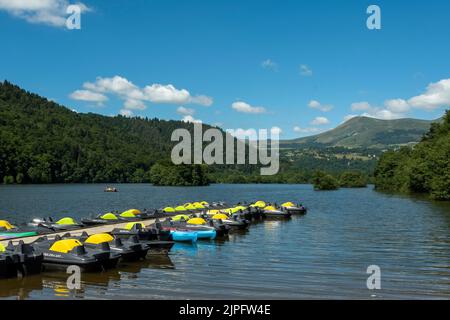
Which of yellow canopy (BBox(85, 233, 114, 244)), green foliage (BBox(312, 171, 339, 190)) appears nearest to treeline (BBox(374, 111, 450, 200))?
green foliage (BBox(312, 171, 339, 190))

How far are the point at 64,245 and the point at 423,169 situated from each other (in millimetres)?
105460

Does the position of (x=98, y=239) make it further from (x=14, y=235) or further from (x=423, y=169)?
(x=423, y=169)

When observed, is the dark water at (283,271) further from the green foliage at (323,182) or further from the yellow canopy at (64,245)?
the green foliage at (323,182)

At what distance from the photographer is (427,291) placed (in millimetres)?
24703

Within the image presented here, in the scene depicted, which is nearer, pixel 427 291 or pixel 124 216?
pixel 427 291

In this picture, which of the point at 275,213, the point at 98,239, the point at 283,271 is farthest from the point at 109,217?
the point at 283,271

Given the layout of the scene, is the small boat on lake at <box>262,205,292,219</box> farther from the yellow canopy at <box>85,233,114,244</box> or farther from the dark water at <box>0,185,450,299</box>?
the yellow canopy at <box>85,233,114,244</box>

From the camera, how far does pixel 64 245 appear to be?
93.0 feet

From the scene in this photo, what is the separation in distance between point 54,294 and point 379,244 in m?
30.4

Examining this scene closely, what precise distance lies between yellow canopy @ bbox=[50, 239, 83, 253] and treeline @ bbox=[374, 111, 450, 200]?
86.7 meters

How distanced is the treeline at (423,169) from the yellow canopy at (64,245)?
86656 millimetres

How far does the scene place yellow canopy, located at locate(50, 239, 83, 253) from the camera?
92.1 feet
